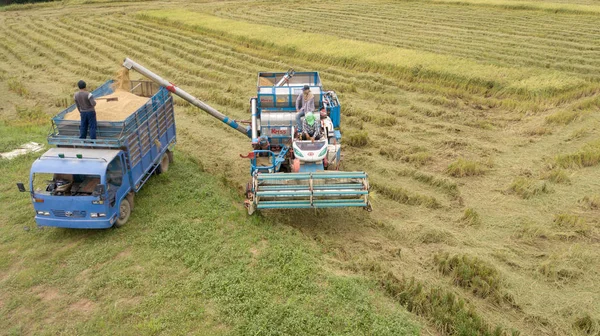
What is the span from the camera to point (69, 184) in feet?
32.3

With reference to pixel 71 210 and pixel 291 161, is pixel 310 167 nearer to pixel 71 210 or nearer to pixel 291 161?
pixel 291 161

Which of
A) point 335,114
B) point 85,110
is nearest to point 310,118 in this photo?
point 335,114

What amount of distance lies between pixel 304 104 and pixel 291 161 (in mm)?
1569

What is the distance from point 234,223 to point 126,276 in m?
2.51

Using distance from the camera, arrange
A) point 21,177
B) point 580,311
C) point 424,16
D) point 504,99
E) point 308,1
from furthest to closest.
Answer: point 308,1 → point 424,16 → point 504,99 → point 21,177 → point 580,311

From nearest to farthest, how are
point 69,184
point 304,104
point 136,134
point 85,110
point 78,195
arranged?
1. point 78,195
2. point 85,110
3. point 69,184
4. point 136,134
5. point 304,104

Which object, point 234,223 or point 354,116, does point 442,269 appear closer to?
point 234,223

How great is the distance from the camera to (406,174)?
12.4 meters

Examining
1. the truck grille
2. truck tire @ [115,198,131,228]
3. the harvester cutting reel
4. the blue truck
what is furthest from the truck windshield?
the harvester cutting reel

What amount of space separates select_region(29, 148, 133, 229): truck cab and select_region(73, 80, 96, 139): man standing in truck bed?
0.49 metres

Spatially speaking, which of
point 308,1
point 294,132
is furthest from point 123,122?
point 308,1

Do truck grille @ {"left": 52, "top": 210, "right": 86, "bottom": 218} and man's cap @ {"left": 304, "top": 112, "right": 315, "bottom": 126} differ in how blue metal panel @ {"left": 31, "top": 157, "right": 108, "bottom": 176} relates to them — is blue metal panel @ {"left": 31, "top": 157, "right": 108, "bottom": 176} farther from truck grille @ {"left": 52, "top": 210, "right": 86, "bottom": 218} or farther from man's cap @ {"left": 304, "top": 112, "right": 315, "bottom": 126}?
man's cap @ {"left": 304, "top": 112, "right": 315, "bottom": 126}

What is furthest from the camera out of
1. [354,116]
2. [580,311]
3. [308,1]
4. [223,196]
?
[308,1]

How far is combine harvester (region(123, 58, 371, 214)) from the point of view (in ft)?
31.3
